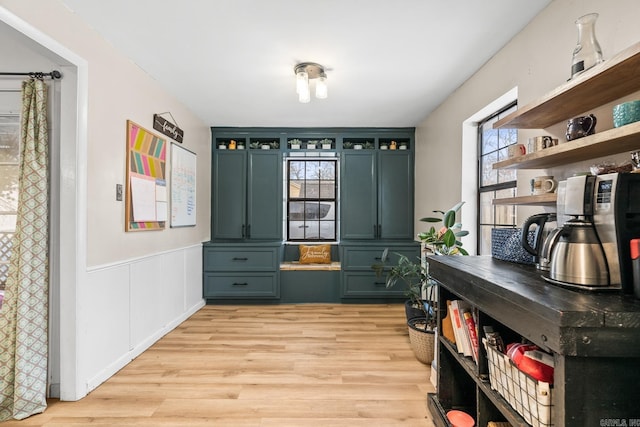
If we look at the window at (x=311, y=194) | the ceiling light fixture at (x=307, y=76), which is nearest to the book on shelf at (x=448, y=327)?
the ceiling light fixture at (x=307, y=76)

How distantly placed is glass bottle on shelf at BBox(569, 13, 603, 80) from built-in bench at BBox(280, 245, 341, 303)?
313 cm

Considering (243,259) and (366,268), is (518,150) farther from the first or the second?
(243,259)

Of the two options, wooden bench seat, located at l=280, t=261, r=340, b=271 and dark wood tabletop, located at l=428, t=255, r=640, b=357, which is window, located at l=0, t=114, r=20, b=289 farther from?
dark wood tabletop, located at l=428, t=255, r=640, b=357

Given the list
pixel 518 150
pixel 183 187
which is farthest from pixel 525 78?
pixel 183 187

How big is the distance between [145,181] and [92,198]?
619 millimetres

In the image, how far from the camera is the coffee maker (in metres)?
A: 0.88

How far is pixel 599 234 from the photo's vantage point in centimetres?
94

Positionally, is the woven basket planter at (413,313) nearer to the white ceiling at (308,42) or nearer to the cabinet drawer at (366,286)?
the cabinet drawer at (366,286)

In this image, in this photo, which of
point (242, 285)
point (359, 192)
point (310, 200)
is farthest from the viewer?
point (310, 200)

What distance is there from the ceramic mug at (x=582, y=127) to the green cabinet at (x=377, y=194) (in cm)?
279

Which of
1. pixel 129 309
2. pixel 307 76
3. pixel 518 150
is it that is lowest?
pixel 129 309

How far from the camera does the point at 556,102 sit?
4.35 ft

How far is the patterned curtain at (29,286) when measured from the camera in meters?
1.72

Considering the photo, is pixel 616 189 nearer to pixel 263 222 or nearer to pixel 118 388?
→ pixel 118 388
